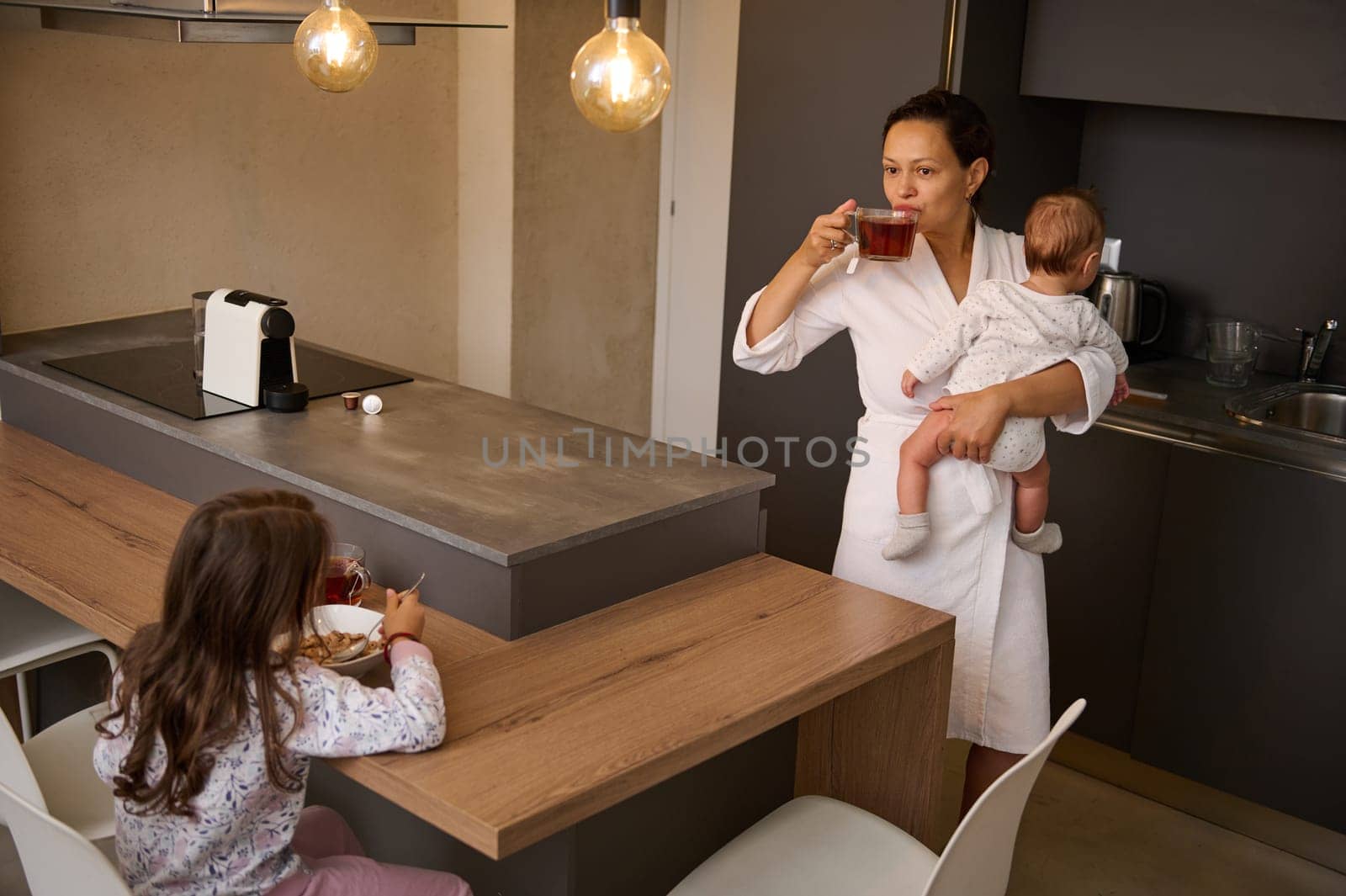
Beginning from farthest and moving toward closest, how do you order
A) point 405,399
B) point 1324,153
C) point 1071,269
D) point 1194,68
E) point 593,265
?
1. point 593,265
2. point 1324,153
3. point 1194,68
4. point 405,399
5. point 1071,269

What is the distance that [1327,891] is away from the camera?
276cm

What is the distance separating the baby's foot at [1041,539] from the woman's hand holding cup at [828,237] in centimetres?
60

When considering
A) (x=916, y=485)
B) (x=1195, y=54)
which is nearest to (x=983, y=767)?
(x=916, y=485)

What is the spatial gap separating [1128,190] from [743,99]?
3.39ft

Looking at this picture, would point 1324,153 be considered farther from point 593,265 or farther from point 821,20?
point 593,265

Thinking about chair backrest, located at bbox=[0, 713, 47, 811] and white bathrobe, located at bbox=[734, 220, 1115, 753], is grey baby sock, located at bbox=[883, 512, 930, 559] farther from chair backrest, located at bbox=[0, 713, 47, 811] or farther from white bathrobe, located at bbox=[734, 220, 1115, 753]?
chair backrest, located at bbox=[0, 713, 47, 811]

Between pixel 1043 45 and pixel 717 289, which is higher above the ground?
pixel 1043 45

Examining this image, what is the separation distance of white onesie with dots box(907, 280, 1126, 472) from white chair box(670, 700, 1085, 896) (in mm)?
658

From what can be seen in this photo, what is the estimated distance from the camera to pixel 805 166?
342 centimetres

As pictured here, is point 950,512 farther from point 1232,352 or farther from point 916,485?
point 1232,352

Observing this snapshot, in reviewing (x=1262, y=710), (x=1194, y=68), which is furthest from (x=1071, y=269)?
(x=1262, y=710)

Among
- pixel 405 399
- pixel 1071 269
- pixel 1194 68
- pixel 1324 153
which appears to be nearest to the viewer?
pixel 1071 269

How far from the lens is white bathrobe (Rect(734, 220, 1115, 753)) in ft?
7.68

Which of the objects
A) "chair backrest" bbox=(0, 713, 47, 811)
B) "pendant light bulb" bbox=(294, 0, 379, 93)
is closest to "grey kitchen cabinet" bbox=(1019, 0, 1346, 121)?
"pendant light bulb" bbox=(294, 0, 379, 93)
